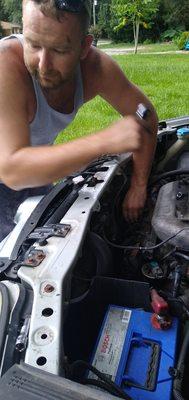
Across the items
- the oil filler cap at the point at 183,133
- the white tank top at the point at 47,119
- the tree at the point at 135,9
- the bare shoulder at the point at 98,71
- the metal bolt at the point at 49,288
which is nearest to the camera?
the metal bolt at the point at 49,288

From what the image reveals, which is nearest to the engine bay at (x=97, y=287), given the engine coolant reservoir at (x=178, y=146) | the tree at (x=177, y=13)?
the engine coolant reservoir at (x=178, y=146)

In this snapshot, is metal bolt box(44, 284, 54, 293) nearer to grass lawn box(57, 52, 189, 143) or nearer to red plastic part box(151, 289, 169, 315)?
red plastic part box(151, 289, 169, 315)

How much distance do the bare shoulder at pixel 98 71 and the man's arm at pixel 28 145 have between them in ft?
1.42

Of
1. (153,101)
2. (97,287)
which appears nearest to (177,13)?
(153,101)

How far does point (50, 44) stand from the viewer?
1.41 meters

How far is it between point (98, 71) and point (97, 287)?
1073mm

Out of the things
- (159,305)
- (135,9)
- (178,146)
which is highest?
(135,9)

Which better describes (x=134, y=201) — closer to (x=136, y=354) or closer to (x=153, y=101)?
(x=136, y=354)

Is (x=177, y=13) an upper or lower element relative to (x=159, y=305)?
upper

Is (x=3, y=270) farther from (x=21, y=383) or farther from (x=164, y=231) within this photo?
(x=164, y=231)

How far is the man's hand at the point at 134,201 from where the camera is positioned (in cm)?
184

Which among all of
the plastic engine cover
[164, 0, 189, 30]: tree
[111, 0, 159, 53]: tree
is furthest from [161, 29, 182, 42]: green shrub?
the plastic engine cover

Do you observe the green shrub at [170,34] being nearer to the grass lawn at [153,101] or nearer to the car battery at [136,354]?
the grass lawn at [153,101]

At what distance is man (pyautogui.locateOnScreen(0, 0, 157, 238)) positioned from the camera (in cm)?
135
